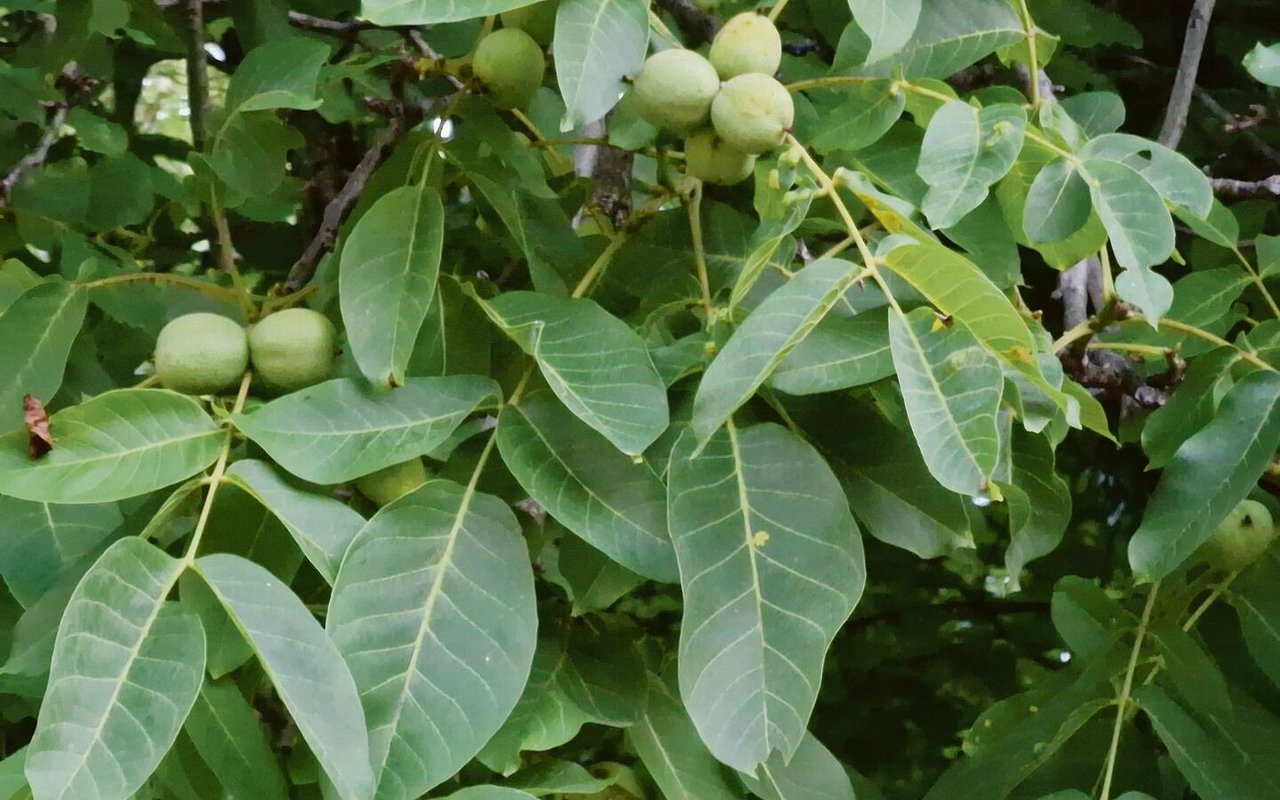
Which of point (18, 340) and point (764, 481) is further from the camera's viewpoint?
point (18, 340)

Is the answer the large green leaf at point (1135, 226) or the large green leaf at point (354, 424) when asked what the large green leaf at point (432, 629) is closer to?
the large green leaf at point (354, 424)

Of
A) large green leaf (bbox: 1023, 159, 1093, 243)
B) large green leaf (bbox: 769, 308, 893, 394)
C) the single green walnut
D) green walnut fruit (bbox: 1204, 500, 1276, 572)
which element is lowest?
the single green walnut

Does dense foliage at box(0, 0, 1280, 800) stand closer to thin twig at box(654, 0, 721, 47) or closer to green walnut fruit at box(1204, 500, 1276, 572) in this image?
green walnut fruit at box(1204, 500, 1276, 572)

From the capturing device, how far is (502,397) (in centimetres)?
72

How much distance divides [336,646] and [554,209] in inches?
16.0

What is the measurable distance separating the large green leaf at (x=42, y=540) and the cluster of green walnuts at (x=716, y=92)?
1.36ft

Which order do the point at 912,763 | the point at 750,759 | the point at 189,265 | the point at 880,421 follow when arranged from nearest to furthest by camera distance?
the point at 750,759 → the point at 880,421 → the point at 912,763 → the point at 189,265

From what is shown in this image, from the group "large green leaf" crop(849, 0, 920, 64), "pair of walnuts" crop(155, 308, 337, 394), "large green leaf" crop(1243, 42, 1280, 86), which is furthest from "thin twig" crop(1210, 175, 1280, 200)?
"pair of walnuts" crop(155, 308, 337, 394)

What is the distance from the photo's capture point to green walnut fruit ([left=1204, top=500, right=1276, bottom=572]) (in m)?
0.81

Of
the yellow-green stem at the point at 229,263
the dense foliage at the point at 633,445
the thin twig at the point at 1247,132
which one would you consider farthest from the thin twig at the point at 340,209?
the thin twig at the point at 1247,132

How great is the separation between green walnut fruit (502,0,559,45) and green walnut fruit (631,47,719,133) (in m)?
0.12

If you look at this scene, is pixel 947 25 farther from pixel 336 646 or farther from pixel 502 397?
pixel 336 646

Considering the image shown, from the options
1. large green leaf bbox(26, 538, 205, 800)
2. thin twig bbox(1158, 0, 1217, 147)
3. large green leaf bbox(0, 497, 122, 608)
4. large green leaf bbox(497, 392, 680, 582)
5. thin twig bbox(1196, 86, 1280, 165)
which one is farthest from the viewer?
thin twig bbox(1196, 86, 1280, 165)

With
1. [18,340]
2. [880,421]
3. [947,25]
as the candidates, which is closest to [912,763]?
[880,421]
